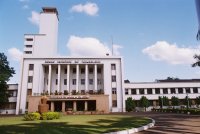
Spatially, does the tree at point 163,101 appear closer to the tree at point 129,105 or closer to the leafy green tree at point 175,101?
the leafy green tree at point 175,101

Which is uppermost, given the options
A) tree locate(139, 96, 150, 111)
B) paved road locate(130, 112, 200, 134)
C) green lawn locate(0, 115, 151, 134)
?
tree locate(139, 96, 150, 111)

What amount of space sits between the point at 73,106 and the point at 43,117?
25037 millimetres

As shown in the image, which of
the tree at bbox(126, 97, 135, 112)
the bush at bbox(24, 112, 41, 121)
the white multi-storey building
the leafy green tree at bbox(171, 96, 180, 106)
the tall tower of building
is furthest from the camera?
the tall tower of building

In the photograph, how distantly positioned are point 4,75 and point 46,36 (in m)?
30.9

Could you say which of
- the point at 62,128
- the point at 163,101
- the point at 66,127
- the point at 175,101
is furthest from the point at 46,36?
the point at 62,128

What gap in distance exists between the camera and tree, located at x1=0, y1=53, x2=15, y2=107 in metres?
52.0

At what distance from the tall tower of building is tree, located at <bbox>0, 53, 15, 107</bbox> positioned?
2425 cm

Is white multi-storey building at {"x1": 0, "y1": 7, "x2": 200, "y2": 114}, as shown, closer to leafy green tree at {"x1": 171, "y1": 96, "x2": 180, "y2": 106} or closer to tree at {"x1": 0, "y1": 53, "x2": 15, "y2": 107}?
tree at {"x1": 0, "y1": 53, "x2": 15, "y2": 107}

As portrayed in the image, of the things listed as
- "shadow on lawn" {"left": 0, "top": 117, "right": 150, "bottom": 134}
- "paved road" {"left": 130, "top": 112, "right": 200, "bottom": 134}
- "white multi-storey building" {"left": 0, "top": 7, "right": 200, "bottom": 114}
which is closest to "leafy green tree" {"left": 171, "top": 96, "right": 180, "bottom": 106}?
"white multi-storey building" {"left": 0, "top": 7, "right": 200, "bottom": 114}

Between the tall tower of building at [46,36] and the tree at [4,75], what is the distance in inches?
955

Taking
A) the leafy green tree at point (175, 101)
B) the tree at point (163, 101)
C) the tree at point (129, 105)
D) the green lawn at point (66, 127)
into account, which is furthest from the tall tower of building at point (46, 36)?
the green lawn at point (66, 127)

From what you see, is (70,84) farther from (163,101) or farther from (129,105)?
(163,101)

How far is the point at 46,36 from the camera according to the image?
264 feet

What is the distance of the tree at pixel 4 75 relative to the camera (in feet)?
171
